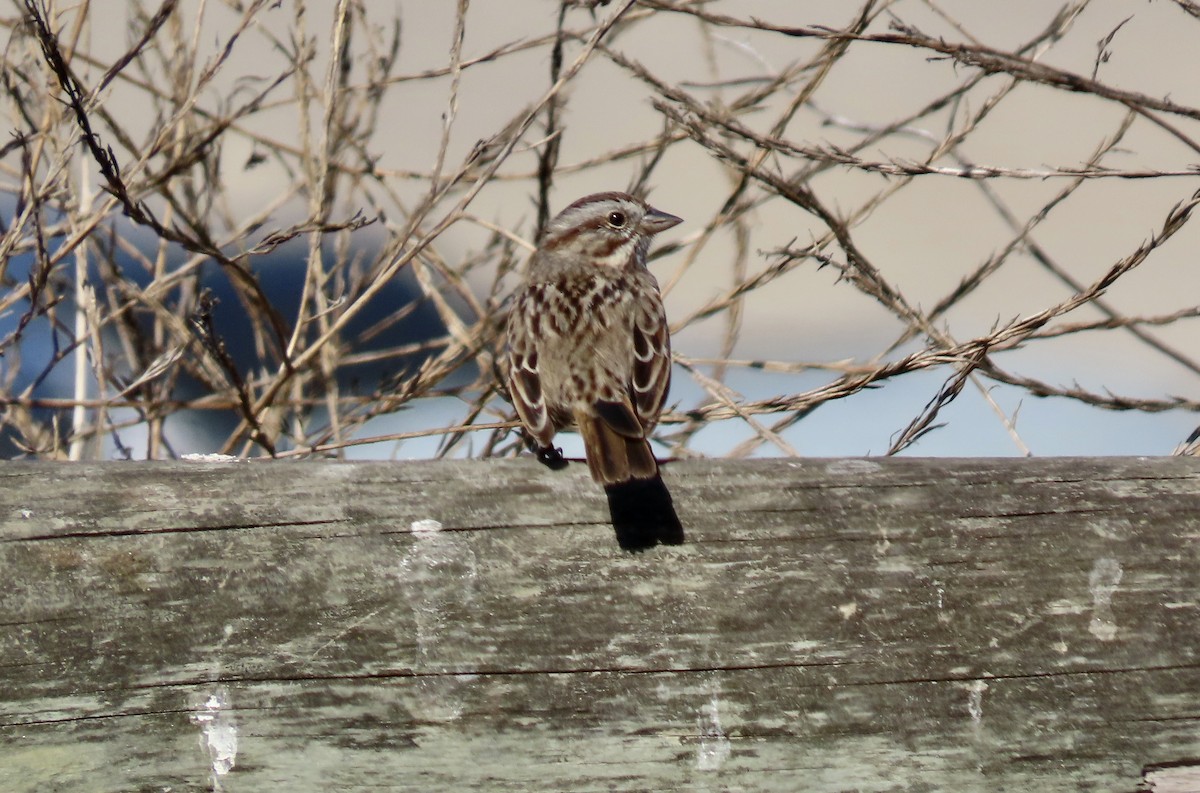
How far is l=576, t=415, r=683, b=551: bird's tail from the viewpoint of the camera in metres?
1.90

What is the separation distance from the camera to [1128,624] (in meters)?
1.92

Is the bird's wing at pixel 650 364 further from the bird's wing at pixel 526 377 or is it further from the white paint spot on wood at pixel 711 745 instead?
the white paint spot on wood at pixel 711 745

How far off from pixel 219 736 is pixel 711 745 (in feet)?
2.10

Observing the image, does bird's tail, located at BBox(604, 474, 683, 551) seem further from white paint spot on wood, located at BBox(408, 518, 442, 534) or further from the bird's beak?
the bird's beak

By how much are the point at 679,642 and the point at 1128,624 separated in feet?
2.03

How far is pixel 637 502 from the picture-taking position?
191cm

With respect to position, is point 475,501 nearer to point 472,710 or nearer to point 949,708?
point 472,710

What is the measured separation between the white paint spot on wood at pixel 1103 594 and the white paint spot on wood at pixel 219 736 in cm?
115

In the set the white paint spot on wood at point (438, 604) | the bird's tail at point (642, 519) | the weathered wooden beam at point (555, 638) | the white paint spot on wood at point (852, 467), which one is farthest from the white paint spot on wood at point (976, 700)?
the white paint spot on wood at point (438, 604)

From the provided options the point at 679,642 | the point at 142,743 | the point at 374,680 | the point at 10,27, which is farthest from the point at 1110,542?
the point at 10,27

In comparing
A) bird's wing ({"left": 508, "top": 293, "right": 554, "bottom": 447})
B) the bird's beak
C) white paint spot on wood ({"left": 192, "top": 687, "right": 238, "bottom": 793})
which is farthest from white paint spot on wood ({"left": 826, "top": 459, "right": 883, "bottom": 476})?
the bird's beak

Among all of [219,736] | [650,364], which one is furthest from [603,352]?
[219,736]

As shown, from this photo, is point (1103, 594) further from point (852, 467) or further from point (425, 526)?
point (425, 526)

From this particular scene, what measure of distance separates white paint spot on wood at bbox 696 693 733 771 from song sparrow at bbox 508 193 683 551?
0.24 m
